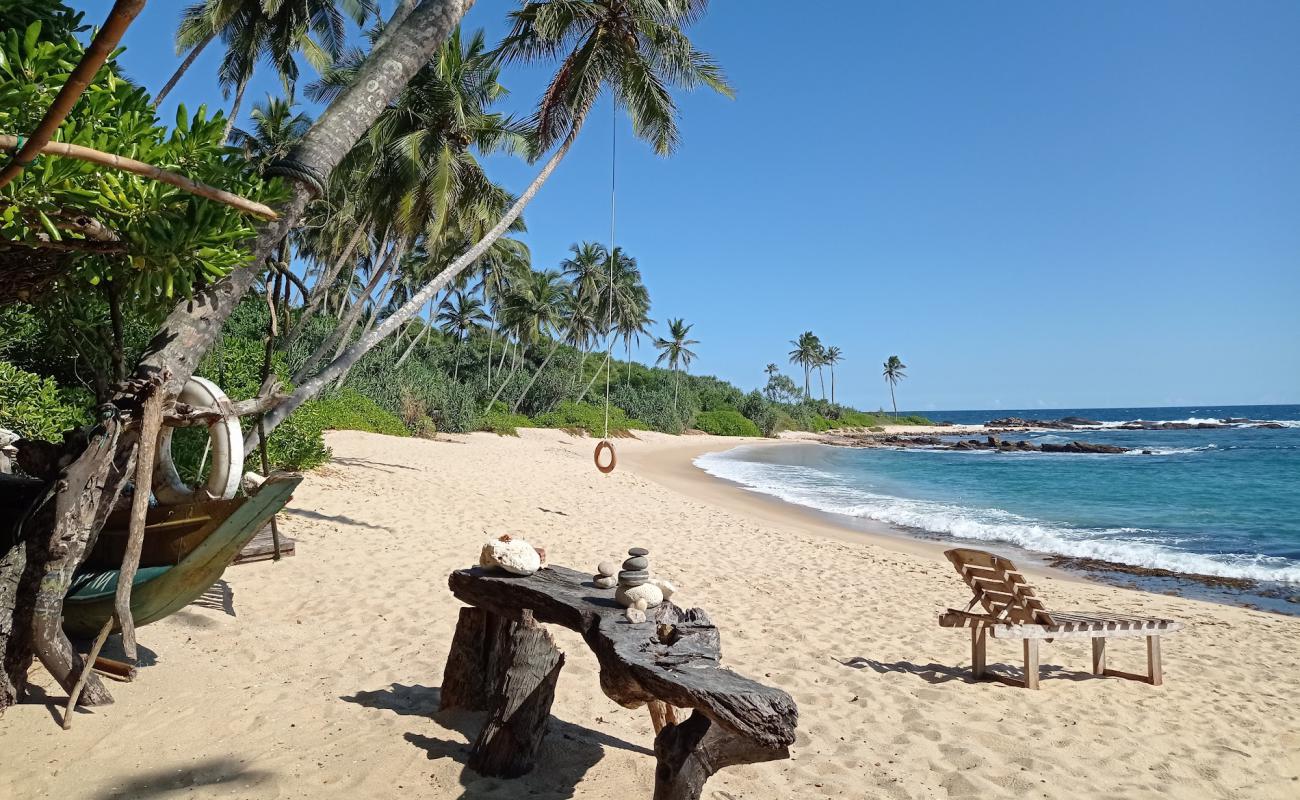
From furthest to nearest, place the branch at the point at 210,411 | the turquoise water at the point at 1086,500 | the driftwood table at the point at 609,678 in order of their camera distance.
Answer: the turquoise water at the point at 1086,500
the branch at the point at 210,411
the driftwood table at the point at 609,678

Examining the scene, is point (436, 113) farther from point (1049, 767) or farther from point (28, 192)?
point (1049, 767)

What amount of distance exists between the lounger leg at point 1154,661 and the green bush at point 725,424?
1696 inches

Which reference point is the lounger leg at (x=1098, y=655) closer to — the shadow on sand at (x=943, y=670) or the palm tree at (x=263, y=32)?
the shadow on sand at (x=943, y=670)

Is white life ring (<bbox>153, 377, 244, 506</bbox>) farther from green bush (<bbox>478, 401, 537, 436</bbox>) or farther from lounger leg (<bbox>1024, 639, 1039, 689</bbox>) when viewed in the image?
green bush (<bbox>478, 401, 537, 436</bbox>)

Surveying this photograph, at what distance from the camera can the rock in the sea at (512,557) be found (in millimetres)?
3650

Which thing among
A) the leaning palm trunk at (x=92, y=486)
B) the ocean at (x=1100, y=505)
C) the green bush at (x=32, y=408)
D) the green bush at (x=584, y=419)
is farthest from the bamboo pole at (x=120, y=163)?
the green bush at (x=584, y=419)

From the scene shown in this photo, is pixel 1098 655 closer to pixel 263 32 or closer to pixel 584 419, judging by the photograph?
pixel 263 32

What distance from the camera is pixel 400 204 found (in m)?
12.0

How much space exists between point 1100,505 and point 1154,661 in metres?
14.4

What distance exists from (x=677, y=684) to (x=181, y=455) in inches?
302

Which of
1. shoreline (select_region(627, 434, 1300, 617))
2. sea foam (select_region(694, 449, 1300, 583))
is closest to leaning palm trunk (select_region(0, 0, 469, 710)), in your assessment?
shoreline (select_region(627, 434, 1300, 617))

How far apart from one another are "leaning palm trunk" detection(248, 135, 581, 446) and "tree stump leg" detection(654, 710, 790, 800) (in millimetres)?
4975

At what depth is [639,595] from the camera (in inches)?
125

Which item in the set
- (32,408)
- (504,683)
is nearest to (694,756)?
(504,683)
